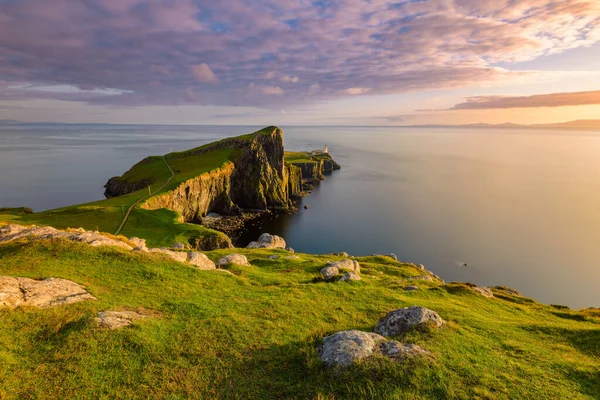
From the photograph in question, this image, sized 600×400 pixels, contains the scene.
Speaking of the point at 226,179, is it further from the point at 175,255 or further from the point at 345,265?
the point at 175,255

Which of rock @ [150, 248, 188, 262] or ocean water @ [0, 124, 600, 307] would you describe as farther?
ocean water @ [0, 124, 600, 307]

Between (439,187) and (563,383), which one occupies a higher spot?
(563,383)

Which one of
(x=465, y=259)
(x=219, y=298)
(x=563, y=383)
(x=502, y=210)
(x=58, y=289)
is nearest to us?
(x=563, y=383)

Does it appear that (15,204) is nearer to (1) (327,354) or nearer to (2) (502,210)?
(1) (327,354)

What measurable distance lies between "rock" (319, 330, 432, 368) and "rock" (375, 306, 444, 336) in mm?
2260

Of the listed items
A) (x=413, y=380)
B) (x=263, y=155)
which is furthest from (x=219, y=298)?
(x=263, y=155)

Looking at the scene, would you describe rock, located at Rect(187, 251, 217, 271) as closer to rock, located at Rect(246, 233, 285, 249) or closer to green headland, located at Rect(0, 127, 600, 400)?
green headland, located at Rect(0, 127, 600, 400)

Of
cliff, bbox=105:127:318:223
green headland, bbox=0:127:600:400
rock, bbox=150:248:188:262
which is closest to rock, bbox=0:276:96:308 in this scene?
green headland, bbox=0:127:600:400

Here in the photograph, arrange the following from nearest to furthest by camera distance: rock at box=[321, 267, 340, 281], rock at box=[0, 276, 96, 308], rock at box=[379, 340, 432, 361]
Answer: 1. rock at box=[379, 340, 432, 361]
2. rock at box=[0, 276, 96, 308]
3. rock at box=[321, 267, 340, 281]

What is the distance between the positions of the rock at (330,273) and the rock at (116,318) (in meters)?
21.1

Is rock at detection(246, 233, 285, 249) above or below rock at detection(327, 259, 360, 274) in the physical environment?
below

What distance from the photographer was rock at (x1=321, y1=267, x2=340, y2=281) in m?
35.1

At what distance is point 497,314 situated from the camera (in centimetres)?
2952

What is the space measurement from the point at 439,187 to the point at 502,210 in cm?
4658
